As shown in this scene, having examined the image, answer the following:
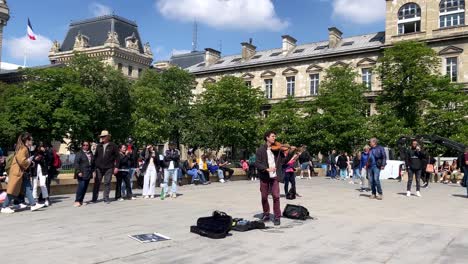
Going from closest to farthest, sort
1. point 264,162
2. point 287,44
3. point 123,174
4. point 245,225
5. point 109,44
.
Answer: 1. point 245,225
2. point 264,162
3. point 123,174
4. point 287,44
5. point 109,44

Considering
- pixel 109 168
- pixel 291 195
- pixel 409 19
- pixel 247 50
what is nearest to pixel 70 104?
pixel 247 50

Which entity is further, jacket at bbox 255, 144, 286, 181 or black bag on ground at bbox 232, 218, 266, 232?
jacket at bbox 255, 144, 286, 181

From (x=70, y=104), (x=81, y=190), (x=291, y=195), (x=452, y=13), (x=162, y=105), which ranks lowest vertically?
(x=291, y=195)

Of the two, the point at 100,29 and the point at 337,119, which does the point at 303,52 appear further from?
the point at 100,29

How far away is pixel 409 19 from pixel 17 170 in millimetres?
49756

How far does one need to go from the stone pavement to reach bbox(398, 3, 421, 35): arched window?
43603 mm

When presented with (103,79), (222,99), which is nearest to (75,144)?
(103,79)

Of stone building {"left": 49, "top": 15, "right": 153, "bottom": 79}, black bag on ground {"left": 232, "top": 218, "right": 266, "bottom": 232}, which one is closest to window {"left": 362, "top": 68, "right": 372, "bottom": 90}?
stone building {"left": 49, "top": 15, "right": 153, "bottom": 79}

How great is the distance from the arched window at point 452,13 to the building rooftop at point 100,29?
5013cm

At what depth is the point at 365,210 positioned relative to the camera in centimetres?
1234

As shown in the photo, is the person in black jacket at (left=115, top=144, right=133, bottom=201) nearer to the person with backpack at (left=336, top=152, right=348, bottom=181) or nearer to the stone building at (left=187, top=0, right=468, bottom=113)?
the person with backpack at (left=336, top=152, right=348, bottom=181)

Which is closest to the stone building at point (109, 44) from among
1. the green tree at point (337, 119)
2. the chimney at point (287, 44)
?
the chimney at point (287, 44)

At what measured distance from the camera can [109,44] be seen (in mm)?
74188

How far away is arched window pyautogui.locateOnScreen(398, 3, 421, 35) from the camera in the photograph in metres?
51.7
